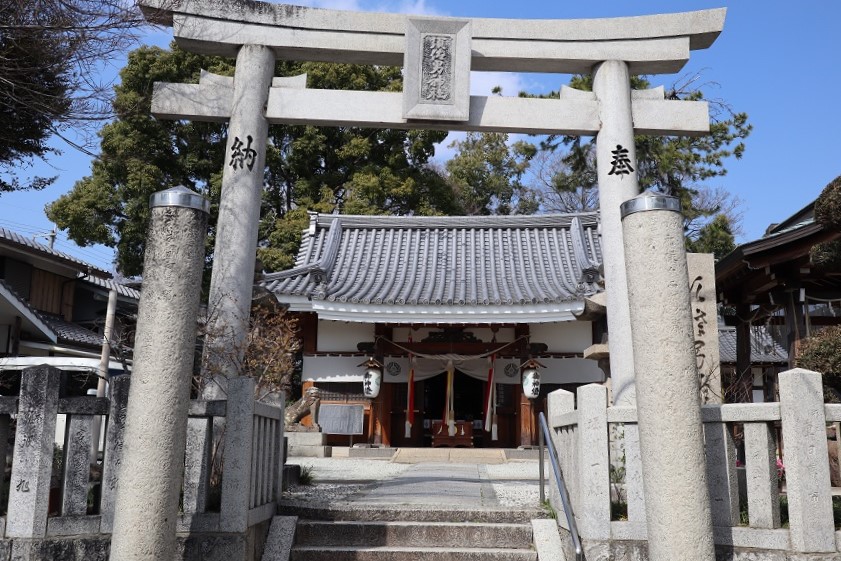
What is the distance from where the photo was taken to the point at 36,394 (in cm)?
546

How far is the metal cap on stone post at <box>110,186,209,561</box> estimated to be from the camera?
15.6 ft

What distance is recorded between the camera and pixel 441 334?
1730cm

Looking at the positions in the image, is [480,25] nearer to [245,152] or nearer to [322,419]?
[245,152]

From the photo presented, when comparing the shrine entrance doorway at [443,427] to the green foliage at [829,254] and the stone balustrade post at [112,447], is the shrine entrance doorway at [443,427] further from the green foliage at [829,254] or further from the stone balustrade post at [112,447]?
the stone balustrade post at [112,447]

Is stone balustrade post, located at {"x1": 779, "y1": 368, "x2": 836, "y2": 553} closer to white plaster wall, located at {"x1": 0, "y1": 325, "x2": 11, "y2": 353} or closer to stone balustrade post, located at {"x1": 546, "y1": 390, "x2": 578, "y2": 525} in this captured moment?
stone balustrade post, located at {"x1": 546, "y1": 390, "x2": 578, "y2": 525}

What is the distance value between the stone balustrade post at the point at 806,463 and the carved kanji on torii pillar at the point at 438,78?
2735mm

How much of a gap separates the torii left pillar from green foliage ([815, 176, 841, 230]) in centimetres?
516

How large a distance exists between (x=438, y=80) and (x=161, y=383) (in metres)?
4.68

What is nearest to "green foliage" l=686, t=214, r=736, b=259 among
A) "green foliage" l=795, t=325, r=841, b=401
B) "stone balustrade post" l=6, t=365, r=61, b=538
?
"green foliage" l=795, t=325, r=841, b=401

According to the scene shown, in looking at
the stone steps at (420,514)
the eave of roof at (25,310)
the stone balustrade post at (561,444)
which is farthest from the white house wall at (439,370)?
the stone steps at (420,514)

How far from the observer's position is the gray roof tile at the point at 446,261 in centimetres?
1659

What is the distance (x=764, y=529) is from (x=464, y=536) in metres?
2.34

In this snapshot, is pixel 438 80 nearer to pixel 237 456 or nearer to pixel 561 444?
pixel 561 444

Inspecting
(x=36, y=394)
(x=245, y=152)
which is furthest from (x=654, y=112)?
(x=36, y=394)
